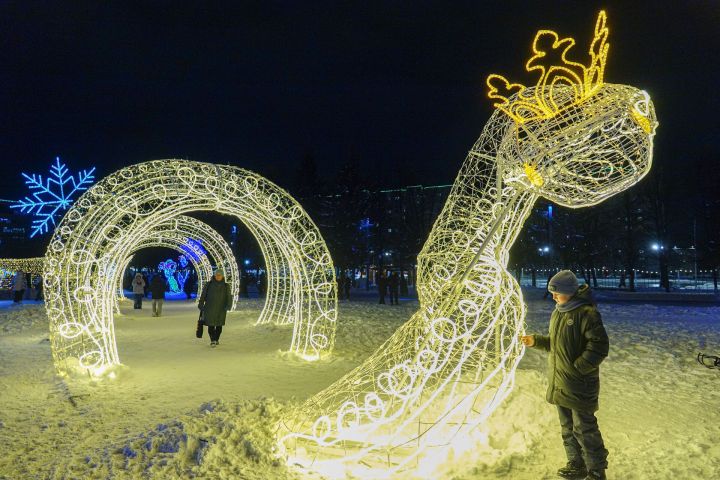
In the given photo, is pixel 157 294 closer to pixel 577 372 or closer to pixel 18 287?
pixel 18 287

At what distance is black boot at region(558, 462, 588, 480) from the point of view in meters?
3.95

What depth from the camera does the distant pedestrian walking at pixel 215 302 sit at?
409 inches

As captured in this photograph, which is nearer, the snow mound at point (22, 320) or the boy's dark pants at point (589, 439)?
the boy's dark pants at point (589, 439)

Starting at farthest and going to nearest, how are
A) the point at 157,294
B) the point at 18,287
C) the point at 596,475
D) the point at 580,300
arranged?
1. the point at 18,287
2. the point at 157,294
3. the point at 580,300
4. the point at 596,475

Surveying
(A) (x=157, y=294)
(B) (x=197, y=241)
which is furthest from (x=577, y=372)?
(B) (x=197, y=241)

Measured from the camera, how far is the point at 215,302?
1044 centimetres

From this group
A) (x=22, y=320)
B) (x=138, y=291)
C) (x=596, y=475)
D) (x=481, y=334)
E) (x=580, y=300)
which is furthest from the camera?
(x=138, y=291)

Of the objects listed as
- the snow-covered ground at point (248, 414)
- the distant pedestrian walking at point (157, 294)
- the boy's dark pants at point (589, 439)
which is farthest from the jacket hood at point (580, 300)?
the distant pedestrian walking at point (157, 294)

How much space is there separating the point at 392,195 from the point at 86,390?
1313 inches

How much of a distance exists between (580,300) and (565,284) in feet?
0.54

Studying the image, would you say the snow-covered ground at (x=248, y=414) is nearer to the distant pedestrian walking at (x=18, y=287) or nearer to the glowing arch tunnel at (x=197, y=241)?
the glowing arch tunnel at (x=197, y=241)

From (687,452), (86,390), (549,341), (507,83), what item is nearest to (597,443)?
(549,341)

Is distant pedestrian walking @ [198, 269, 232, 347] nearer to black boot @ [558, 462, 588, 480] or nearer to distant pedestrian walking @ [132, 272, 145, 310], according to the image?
black boot @ [558, 462, 588, 480]

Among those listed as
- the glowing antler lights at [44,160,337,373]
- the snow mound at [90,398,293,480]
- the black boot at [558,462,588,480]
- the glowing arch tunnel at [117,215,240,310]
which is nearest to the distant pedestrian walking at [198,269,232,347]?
the glowing antler lights at [44,160,337,373]
